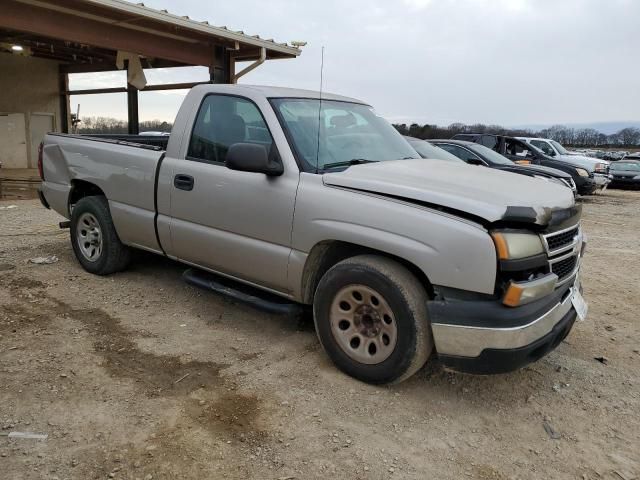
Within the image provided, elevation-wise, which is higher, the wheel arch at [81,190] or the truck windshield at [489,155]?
the truck windshield at [489,155]

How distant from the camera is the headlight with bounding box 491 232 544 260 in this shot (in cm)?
279

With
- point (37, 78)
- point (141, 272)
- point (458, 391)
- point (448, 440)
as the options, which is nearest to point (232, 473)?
point (448, 440)

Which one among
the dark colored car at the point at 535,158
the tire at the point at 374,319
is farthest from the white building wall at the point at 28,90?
the tire at the point at 374,319

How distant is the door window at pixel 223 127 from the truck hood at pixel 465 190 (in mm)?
814

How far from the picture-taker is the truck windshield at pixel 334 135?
3.71m

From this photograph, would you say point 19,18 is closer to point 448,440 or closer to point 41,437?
point 41,437

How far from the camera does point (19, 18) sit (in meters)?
8.96

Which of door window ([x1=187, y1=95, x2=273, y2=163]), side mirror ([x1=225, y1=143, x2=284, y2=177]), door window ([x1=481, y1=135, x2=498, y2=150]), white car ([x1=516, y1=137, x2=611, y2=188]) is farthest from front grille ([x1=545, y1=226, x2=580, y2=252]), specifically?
white car ([x1=516, y1=137, x2=611, y2=188])

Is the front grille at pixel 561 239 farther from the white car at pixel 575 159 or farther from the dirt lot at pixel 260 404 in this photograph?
the white car at pixel 575 159

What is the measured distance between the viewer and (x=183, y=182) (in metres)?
4.25

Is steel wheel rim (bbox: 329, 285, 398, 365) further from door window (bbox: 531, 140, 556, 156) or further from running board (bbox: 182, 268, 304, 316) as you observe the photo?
door window (bbox: 531, 140, 556, 156)

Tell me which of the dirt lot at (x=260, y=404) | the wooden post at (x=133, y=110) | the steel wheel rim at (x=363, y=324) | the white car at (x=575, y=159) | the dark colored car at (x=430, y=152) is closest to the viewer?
the dirt lot at (x=260, y=404)

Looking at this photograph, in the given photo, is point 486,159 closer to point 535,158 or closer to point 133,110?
point 535,158

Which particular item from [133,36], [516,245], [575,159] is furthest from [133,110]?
[575,159]
